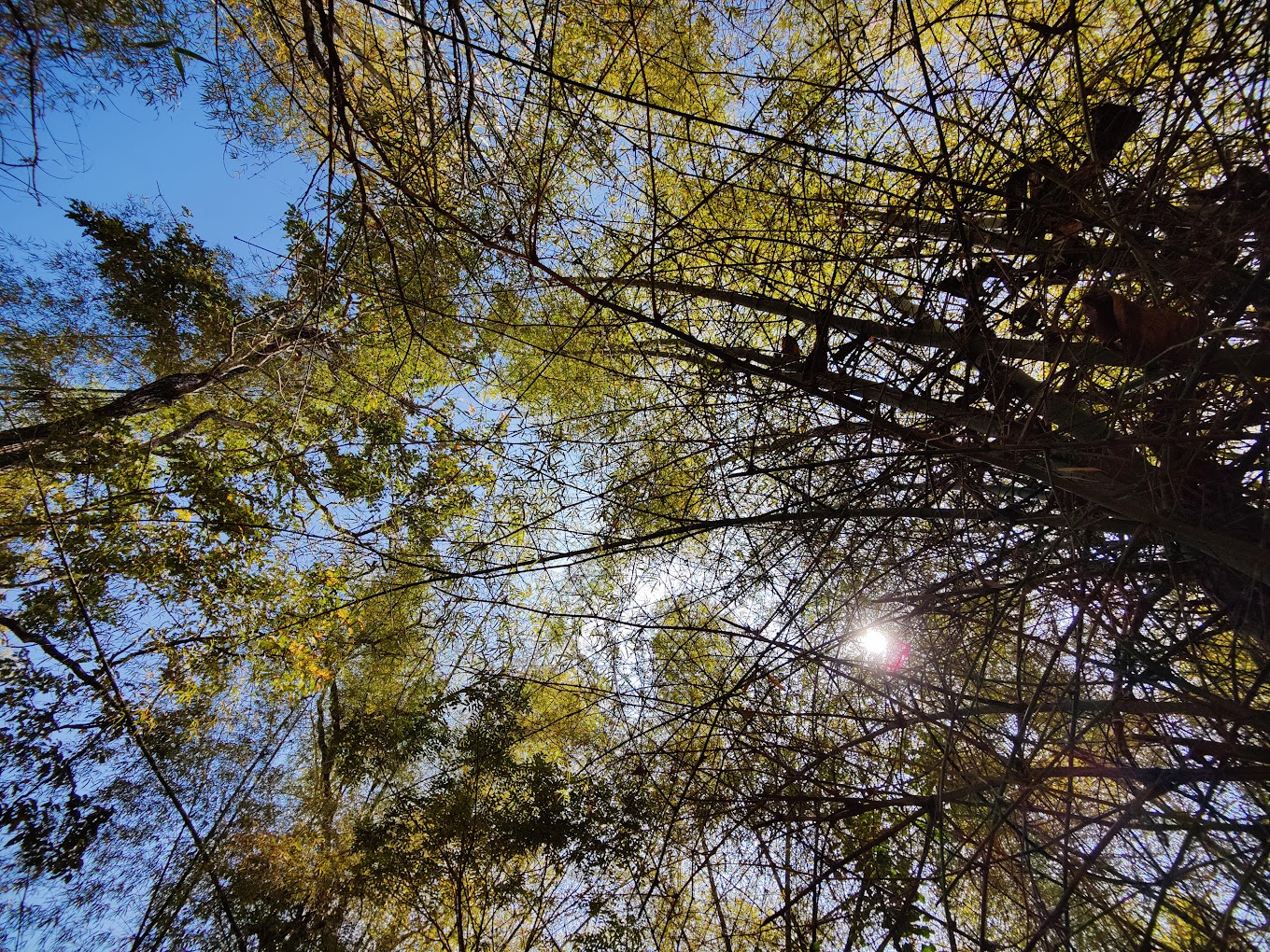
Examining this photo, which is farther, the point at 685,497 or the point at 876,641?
the point at 685,497

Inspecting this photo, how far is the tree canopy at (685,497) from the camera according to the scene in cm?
110

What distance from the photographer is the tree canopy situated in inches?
43.3

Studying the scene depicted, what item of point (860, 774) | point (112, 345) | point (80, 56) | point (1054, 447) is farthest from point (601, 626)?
point (112, 345)

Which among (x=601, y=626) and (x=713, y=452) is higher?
(x=713, y=452)

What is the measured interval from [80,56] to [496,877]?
11.3ft

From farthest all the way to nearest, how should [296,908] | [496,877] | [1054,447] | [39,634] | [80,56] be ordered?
[296,908]
[496,877]
[39,634]
[80,56]
[1054,447]

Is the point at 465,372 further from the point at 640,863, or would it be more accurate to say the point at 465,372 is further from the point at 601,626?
the point at 640,863

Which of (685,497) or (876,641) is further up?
(685,497)

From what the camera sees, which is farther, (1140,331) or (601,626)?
(601,626)

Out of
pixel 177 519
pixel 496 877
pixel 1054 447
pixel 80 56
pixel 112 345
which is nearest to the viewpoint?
pixel 1054 447

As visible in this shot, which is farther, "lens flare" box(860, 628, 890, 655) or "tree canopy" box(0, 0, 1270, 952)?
"lens flare" box(860, 628, 890, 655)

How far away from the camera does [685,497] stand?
280cm

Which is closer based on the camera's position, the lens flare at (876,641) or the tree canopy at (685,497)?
the tree canopy at (685,497)

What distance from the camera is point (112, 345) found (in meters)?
3.33
